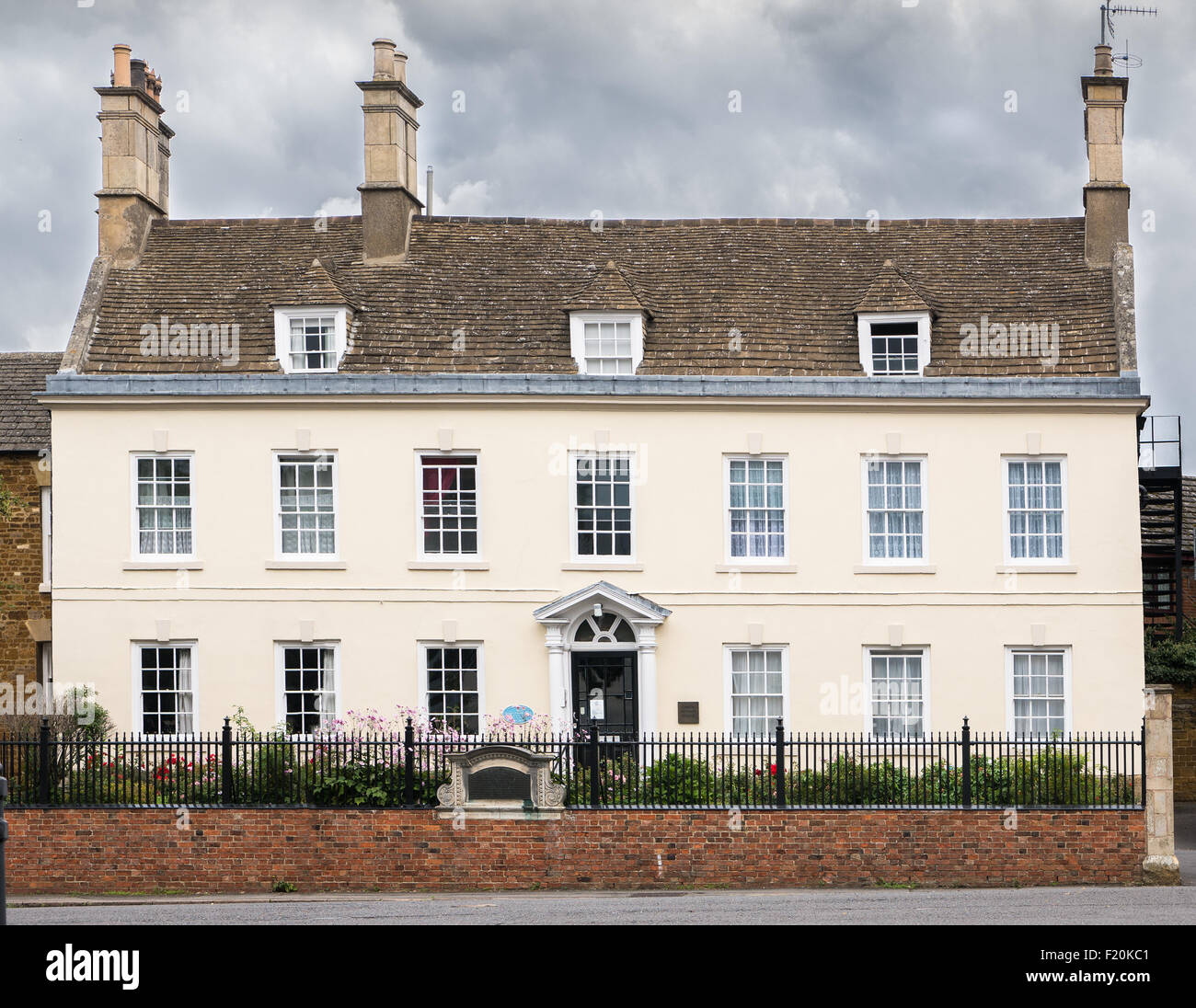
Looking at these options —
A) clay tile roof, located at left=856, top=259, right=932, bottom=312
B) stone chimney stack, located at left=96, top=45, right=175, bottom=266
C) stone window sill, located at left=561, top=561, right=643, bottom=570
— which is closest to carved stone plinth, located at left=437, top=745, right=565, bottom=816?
stone window sill, located at left=561, top=561, right=643, bottom=570

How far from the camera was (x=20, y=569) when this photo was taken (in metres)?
27.9

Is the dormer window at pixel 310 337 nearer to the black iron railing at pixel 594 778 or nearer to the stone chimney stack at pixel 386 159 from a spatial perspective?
the stone chimney stack at pixel 386 159

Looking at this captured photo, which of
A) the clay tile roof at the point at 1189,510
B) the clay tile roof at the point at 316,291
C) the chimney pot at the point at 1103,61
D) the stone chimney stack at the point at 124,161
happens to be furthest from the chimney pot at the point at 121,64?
the clay tile roof at the point at 1189,510

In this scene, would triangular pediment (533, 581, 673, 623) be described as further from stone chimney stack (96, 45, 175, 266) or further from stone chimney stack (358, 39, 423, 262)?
stone chimney stack (96, 45, 175, 266)

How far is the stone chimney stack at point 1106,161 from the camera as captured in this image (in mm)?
27094

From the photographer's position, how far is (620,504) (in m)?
25.4

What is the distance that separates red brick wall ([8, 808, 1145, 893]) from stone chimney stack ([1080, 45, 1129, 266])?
1246cm

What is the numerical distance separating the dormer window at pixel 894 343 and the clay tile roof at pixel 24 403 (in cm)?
1531

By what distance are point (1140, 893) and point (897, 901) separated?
320 cm

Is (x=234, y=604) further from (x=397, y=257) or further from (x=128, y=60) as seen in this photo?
(x=128, y=60)

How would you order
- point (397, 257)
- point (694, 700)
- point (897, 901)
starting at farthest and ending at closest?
point (397, 257), point (694, 700), point (897, 901)

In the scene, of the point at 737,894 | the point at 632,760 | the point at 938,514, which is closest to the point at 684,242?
the point at 938,514

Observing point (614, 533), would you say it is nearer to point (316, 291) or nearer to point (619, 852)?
point (316, 291)

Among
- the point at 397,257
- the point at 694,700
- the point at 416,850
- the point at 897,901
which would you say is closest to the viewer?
the point at 897,901
